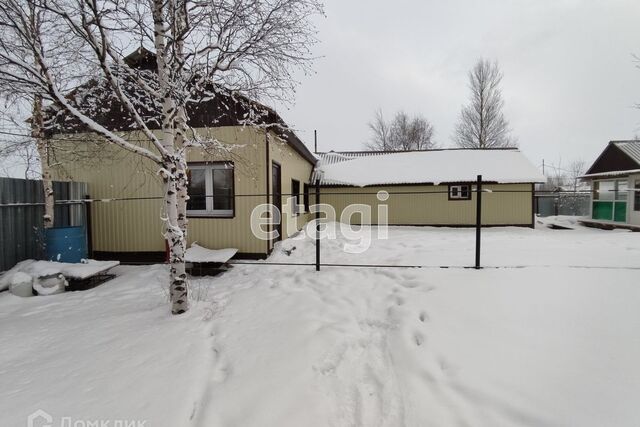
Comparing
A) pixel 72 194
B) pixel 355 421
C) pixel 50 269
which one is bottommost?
pixel 355 421

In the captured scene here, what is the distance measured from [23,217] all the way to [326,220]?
937cm

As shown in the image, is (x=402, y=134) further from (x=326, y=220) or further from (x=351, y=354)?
(x=351, y=354)

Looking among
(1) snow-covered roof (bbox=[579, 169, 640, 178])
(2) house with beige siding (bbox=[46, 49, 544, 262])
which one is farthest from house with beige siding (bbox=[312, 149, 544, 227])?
(2) house with beige siding (bbox=[46, 49, 544, 262])

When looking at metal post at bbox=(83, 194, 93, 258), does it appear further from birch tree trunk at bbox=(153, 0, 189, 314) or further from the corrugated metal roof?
the corrugated metal roof

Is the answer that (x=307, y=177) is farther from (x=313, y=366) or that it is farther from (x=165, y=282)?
(x=313, y=366)

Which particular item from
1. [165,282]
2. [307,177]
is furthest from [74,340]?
[307,177]

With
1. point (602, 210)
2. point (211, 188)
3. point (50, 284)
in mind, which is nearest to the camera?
point (50, 284)

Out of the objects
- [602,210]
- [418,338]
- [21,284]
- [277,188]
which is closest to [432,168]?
[602,210]

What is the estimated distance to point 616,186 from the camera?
1253 cm

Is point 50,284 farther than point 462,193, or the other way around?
point 462,193

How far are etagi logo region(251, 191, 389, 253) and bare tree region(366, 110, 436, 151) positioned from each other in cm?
2192

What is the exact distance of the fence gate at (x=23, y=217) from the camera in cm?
525

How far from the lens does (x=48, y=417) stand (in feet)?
6.61

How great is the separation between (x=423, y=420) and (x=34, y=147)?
738 centimetres
